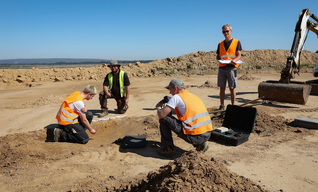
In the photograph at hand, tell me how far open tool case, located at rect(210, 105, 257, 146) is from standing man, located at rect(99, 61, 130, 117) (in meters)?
2.77

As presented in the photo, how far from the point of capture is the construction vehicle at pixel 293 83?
6879 millimetres

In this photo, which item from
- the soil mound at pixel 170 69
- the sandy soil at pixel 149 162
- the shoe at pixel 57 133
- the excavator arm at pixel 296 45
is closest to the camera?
the sandy soil at pixel 149 162

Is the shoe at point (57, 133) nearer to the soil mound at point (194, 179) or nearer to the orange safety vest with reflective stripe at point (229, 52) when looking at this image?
the soil mound at point (194, 179)

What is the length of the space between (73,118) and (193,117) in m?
2.42

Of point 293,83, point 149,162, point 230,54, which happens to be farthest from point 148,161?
point 293,83

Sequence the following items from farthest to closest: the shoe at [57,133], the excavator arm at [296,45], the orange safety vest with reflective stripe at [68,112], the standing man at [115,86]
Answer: the excavator arm at [296,45] < the standing man at [115,86] < the shoe at [57,133] < the orange safety vest with reflective stripe at [68,112]

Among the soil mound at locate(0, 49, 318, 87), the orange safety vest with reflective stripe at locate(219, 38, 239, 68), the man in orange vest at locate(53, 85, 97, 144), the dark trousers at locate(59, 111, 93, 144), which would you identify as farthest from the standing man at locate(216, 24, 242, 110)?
the soil mound at locate(0, 49, 318, 87)

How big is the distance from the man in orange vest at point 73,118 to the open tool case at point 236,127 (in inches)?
101

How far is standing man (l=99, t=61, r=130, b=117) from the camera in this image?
249 inches

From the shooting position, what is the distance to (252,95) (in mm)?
9398

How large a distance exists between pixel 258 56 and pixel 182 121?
25172 mm

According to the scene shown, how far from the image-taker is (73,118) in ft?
15.1

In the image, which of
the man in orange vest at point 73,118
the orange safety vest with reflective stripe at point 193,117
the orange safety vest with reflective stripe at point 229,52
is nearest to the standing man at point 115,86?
the man in orange vest at point 73,118

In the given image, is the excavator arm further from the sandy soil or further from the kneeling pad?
the kneeling pad
